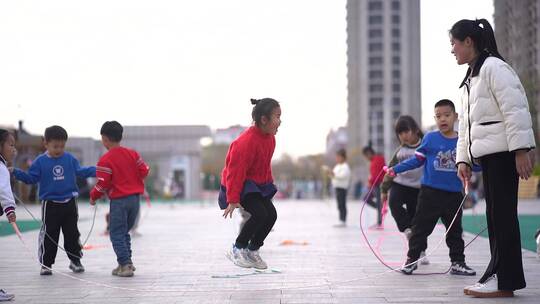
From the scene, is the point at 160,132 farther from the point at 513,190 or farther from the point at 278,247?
the point at 513,190

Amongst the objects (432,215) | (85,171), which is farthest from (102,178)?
(432,215)

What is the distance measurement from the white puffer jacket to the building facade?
120842 millimetres

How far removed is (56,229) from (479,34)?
15.0 feet

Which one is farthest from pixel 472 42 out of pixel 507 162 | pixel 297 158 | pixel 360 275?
pixel 297 158

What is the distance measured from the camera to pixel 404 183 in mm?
8148

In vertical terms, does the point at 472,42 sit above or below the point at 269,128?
above

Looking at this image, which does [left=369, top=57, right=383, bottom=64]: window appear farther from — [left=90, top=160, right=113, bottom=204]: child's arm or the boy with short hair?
[left=90, top=160, right=113, bottom=204]: child's arm

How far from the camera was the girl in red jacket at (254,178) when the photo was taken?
20.7 ft

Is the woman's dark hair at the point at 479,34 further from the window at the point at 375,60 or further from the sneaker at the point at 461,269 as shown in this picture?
the window at the point at 375,60

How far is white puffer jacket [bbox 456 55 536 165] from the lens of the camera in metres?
4.98

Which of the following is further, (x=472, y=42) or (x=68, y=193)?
(x=68, y=193)

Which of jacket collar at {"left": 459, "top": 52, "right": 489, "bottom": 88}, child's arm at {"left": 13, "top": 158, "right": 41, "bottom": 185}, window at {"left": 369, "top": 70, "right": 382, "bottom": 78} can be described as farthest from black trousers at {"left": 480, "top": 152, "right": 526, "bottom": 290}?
window at {"left": 369, "top": 70, "right": 382, "bottom": 78}

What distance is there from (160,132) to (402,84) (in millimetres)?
73693

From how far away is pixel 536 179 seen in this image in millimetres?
36250
